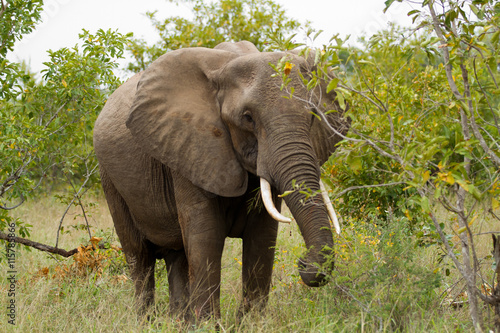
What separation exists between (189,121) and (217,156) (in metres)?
0.34

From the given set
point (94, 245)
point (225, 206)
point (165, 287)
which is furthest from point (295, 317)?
point (94, 245)

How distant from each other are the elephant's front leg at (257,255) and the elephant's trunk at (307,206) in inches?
32.1

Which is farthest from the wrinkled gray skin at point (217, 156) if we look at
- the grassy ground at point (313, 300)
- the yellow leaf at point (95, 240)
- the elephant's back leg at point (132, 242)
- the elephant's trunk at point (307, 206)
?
the yellow leaf at point (95, 240)

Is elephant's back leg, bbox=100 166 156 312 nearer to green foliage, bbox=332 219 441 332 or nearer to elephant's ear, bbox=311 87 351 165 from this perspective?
elephant's ear, bbox=311 87 351 165

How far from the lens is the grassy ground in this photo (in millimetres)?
4184

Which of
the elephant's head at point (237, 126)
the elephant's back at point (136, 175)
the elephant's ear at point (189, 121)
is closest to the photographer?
the elephant's head at point (237, 126)

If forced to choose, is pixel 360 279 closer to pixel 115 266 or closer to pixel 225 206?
pixel 225 206

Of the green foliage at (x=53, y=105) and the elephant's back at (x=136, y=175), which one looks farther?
the green foliage at (x=53, y=105)

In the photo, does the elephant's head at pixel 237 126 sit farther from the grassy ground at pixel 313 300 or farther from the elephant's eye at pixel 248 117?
the grassy ground at pixel 313 300

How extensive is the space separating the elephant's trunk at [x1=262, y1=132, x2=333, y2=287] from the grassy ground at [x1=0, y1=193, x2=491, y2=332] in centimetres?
24

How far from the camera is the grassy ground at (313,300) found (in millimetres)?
4184

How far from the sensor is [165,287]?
262 inches

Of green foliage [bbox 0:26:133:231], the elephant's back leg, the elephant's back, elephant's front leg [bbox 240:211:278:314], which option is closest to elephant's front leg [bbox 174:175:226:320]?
elephant's front leg [bbox 240:211:278:314]

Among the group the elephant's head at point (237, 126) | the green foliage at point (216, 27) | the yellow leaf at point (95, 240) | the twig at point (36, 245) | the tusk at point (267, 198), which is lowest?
the twig at point (36, 245)
